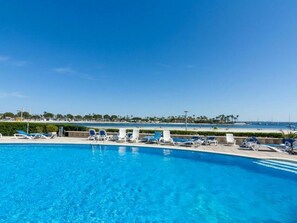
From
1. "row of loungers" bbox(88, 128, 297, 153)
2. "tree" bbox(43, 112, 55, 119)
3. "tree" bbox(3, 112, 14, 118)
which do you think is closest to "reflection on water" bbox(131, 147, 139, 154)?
"row of loungers" bbox(88, 128, 297, 153)

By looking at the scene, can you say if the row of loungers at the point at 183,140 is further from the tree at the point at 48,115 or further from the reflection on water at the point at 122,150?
the tree at the point at 48,115

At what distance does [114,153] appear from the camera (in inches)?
451

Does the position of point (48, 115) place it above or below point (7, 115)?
above

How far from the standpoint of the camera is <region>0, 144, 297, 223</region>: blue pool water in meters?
4.39

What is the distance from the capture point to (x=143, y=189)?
607cm

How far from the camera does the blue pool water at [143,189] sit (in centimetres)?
439

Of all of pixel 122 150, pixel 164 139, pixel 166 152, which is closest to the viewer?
pixel 166 152

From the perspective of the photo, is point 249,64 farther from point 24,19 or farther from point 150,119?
point 150,119

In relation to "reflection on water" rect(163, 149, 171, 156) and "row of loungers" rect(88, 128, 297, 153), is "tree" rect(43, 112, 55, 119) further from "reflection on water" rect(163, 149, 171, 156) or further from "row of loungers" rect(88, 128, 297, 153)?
"reflection on water" rect(163, 149, 171, 156)

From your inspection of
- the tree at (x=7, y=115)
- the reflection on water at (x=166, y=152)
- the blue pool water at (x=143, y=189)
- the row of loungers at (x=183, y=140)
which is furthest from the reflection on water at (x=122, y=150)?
the tree at (x=7, y=115)

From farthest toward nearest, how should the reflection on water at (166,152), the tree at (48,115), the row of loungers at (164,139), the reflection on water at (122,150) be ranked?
the tree at (48,115), the row of loungers at (164,139), the reflection on water at (122,150), the reflection on water at (166,152)

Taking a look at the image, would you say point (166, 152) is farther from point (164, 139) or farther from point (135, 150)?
point (164, 139)

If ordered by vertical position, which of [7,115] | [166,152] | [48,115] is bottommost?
[166,152]

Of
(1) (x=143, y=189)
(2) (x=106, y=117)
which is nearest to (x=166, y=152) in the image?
(1) (x=143, y=189)
